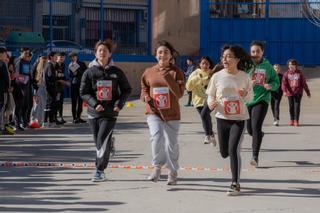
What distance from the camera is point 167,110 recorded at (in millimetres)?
9656

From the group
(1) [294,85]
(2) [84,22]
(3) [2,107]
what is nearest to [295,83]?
(1) [294,85]

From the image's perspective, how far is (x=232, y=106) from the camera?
9.24 meters

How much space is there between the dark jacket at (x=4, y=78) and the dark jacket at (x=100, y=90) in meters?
5.62

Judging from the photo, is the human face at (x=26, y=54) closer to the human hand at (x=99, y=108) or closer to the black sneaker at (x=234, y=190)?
the human hand at (x=99, y=108)

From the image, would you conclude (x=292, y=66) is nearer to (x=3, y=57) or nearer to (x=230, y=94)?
(x=3, y=57)

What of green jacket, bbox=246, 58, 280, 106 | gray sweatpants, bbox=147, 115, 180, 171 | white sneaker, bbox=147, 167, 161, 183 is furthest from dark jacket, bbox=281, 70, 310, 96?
white sneaker, bbox=147, 167, 161, 183

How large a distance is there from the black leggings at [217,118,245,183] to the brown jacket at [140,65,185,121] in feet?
2.10

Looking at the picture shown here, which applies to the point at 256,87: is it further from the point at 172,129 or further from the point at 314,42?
the point at 314,42

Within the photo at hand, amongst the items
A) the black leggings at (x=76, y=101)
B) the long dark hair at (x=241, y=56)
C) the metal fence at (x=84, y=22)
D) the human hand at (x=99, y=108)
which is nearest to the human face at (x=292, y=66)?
the black leggings at (x=76, y=101)

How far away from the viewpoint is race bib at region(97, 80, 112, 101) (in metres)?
→ 9.89

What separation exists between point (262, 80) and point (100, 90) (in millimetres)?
2763

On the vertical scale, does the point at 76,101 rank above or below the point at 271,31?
below

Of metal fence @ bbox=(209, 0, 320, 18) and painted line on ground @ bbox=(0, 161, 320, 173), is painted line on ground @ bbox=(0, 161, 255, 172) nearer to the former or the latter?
painted line on ground @ bbox=(0, 161, 320, 173)

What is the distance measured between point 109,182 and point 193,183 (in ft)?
3.43
